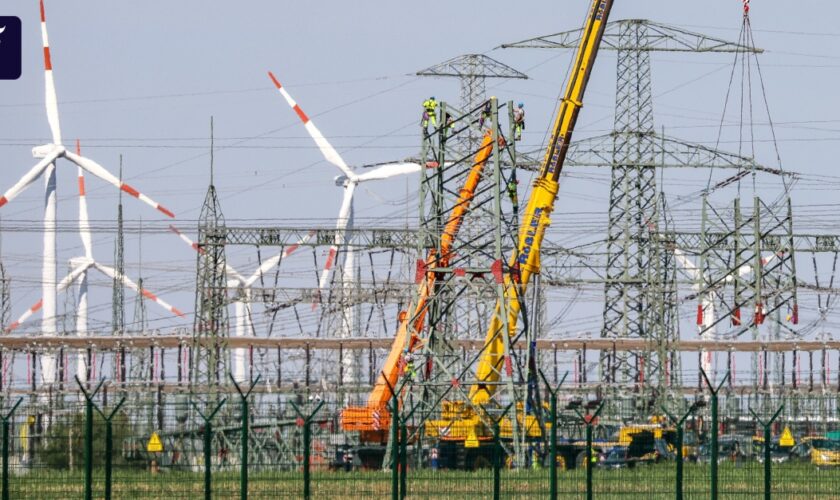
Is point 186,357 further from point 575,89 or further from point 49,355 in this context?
point 575,89

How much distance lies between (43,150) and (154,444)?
66518 mm

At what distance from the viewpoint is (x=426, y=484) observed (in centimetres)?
3017

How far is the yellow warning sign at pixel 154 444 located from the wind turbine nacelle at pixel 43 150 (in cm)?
6537

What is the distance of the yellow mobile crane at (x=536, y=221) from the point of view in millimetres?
46219

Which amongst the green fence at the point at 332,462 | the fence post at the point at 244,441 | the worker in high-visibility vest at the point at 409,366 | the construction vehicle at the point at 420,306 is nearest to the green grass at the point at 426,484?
the green fence at the point at 332,462

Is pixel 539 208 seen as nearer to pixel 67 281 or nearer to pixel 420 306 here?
pixel 420 306

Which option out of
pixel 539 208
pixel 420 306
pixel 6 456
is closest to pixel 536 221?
pixel 539 208

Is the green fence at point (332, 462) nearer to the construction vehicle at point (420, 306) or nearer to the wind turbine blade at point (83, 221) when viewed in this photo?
the construction vehicle at point (420, 306)

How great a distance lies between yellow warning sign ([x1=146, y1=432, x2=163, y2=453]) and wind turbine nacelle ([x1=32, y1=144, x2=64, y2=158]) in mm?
65371

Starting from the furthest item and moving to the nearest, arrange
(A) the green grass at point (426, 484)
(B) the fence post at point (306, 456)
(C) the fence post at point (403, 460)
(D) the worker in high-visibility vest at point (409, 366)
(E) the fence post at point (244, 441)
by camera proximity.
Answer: (D) the worker in high-visibility vest at point (409, 366), (A) the green grass at point (426, 484), (C) the fence post at point (403, 460), (B) the fence post at point (306, 456), (E) the fence post at point (244, 441)

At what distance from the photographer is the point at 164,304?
11025cm

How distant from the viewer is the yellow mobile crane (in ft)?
152

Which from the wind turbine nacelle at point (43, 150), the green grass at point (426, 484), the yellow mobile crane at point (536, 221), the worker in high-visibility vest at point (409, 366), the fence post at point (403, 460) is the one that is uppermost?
the wind turbine nacelle at point (43, 150)

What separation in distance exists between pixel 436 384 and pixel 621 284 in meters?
28.2
